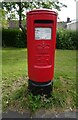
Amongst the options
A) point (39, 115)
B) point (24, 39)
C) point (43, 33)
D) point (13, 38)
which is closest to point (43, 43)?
point (43, 33)

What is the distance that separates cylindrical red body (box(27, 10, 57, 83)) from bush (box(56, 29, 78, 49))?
45.1ft

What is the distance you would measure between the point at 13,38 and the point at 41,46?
14.7 meters

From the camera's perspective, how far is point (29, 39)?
14.9 ft

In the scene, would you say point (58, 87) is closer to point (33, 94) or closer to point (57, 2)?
point (33, 94)

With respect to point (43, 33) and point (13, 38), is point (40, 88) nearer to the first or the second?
point (43, 33)

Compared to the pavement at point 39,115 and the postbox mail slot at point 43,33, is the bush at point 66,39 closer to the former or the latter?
the postbox mail slot at point 43,33

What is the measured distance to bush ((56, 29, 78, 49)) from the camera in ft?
60.3

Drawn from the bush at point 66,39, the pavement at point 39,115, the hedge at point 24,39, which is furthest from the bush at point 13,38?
the pavement at point 39,115

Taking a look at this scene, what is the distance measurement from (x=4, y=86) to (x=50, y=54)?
62.4 inches

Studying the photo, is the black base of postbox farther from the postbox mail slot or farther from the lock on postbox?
the postbox mail slot

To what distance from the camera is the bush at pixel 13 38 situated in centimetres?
1822

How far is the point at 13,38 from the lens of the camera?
18.9 m

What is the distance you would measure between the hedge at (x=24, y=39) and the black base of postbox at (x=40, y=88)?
44.2 ft

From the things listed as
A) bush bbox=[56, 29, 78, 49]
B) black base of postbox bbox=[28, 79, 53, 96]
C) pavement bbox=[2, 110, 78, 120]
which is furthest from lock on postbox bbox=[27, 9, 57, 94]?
bush bbox=[56, 29, 78, 49]
